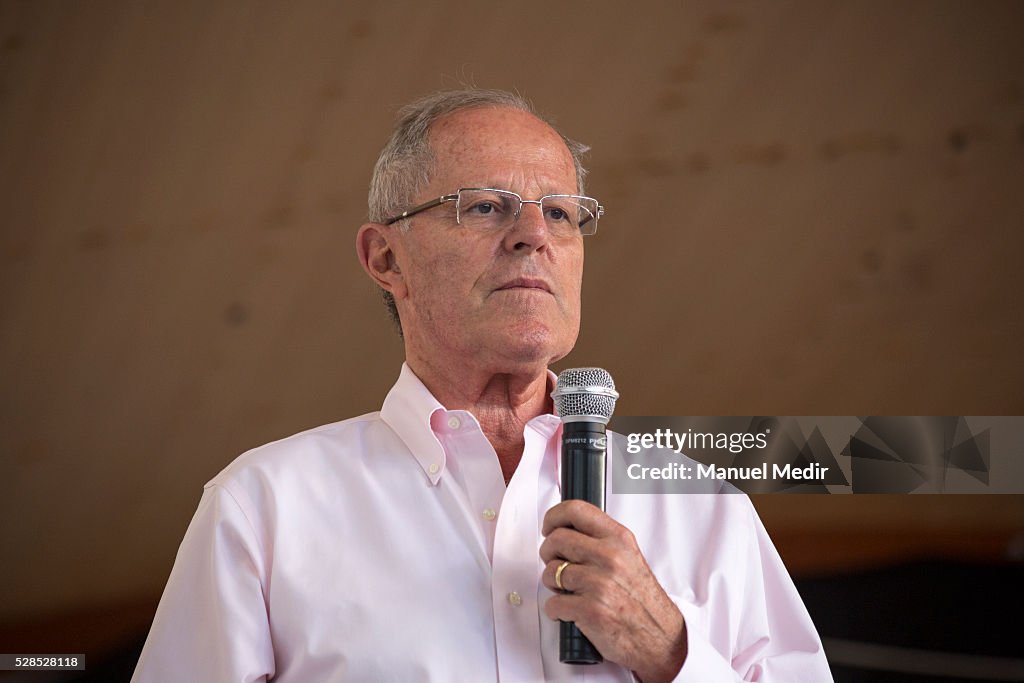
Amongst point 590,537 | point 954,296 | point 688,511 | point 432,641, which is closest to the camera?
point 590,537

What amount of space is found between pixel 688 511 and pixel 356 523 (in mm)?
557

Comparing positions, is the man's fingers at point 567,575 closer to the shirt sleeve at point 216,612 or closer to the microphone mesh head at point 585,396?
the microphone mesh head at point 585,396

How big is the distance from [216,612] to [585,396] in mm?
633

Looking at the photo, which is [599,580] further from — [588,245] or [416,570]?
[588,245]

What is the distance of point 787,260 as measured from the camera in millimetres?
3246

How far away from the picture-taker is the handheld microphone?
1.35 m

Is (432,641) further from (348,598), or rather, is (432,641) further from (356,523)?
(356,523)

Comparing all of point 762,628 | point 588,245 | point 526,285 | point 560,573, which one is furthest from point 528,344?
point 588,245

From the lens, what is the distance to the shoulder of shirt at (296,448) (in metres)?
1.65

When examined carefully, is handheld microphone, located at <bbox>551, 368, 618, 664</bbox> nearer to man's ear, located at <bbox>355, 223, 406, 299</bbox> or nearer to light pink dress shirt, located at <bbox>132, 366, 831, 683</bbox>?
light pink dress shirt, located at <bbox>132, 366, 831, 683</bbox>

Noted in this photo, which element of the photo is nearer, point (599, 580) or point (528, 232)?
point (599, 580)

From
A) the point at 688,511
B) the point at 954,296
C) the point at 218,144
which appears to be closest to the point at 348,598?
the point at 688,511

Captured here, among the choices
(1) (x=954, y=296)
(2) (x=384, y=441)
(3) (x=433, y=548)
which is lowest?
(3) (x=433, y=548)

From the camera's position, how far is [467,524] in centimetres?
161
